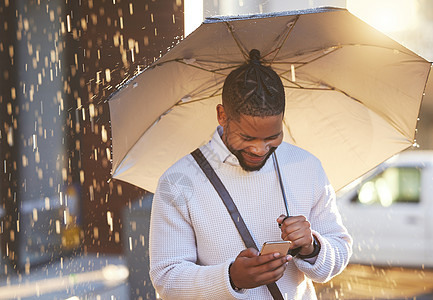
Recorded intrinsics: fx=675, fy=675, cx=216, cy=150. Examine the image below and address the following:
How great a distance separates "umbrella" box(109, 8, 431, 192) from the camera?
2.89 metres

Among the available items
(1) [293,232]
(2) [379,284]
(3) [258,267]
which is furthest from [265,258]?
(2) [379,284]

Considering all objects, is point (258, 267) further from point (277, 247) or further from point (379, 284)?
point (379, 284)

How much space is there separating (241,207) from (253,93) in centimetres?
44

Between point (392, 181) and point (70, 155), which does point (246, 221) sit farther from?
point (392, 181)

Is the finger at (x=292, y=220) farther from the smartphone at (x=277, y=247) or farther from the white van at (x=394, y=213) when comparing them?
the white van at (x=394, y=213)

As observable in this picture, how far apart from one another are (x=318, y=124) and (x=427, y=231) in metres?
6.38

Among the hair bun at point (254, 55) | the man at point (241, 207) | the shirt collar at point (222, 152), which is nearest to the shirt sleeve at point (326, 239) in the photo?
the man at point (241, 207)

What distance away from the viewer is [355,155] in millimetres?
3443

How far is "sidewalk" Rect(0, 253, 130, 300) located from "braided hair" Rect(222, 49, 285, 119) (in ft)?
7.17

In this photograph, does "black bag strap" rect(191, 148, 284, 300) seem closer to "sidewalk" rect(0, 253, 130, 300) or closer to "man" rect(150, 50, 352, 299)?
"man" rect(150, 50, 352, 299)

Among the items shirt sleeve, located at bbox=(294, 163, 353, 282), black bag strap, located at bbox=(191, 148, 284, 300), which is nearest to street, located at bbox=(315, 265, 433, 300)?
shirt sleeve, located at bbox=(294, 163, 353, 282)

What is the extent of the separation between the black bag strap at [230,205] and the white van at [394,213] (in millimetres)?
7009

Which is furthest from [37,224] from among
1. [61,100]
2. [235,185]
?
[235,185]

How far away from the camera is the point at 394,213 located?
9.40 meters
